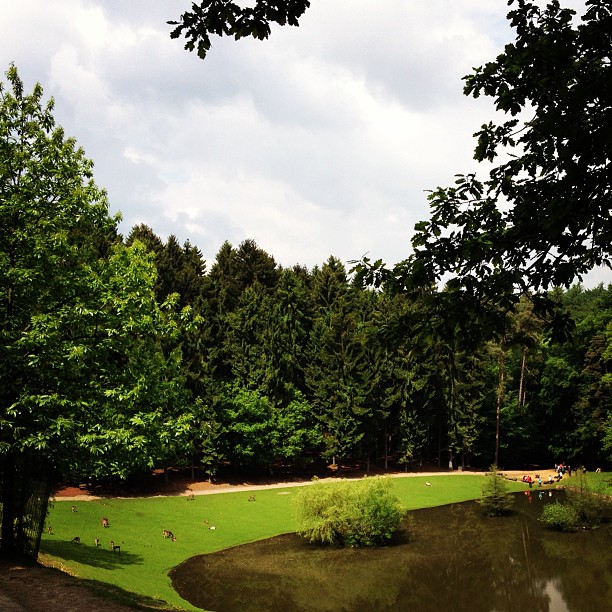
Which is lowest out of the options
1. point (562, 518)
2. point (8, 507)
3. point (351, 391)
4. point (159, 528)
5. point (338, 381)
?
point (159, 528)

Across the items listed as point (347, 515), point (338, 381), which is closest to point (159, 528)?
point (347, 515)

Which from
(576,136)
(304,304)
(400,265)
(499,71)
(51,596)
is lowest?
(51,596)

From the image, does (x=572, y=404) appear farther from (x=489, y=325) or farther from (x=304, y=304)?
(x=489, y=325)

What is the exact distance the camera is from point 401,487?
4644 cm

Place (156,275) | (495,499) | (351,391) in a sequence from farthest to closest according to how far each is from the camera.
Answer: (351,391) → (495,499) → (156,275)

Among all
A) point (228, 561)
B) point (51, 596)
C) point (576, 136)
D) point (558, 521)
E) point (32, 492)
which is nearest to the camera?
point (576, 136)

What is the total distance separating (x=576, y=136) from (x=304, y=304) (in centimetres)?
5570

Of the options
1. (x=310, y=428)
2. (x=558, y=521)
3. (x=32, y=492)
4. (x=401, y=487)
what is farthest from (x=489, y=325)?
(x=310, y=428)

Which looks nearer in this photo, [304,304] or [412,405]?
[412,405]

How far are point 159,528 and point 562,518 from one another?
977 inches

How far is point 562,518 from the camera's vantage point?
34.4m

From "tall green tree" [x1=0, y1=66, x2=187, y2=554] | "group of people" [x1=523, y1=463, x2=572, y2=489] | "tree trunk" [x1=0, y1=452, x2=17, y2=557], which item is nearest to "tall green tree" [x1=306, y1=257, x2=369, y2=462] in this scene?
"group of people" [x1=523, y1=463, x2=572, y2=489]

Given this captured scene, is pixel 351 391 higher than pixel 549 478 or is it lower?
higher

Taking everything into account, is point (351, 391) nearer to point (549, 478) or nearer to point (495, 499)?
point (495, 499)
